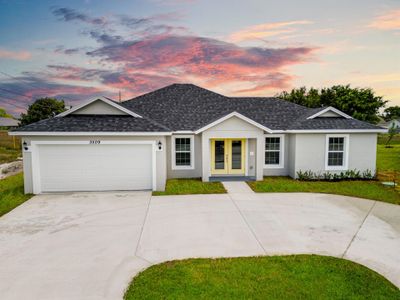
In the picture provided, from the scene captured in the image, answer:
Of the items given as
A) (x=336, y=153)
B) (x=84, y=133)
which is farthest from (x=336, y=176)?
(x=84, y=133)

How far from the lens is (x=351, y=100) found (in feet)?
111

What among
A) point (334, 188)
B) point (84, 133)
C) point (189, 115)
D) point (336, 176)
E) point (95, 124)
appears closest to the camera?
point (84, 133)

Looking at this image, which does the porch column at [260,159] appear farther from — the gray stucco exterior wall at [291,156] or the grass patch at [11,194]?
the grass patch at [11,194]

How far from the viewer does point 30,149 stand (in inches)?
462

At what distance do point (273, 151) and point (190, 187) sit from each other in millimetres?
A: 6071

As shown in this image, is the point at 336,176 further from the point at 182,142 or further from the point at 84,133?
the point at 84,133

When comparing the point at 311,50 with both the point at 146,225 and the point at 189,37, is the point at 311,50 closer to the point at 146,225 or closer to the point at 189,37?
the point at 189,37

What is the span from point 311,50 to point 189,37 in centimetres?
859

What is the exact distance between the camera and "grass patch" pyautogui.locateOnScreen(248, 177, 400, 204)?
11.7 meters

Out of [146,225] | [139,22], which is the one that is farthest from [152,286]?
[139,22]

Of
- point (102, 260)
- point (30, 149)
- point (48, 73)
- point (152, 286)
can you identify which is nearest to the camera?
point (152, 286)

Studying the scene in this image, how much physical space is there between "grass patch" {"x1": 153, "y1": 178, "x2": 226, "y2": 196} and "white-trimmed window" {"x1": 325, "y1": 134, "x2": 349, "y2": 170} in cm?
Answer: 696

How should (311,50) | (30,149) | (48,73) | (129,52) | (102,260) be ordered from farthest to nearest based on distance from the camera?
(48,73) < (129,52) < (311,50) < (30,149) < (102,260)

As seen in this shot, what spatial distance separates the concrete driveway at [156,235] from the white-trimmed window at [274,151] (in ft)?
15.7
